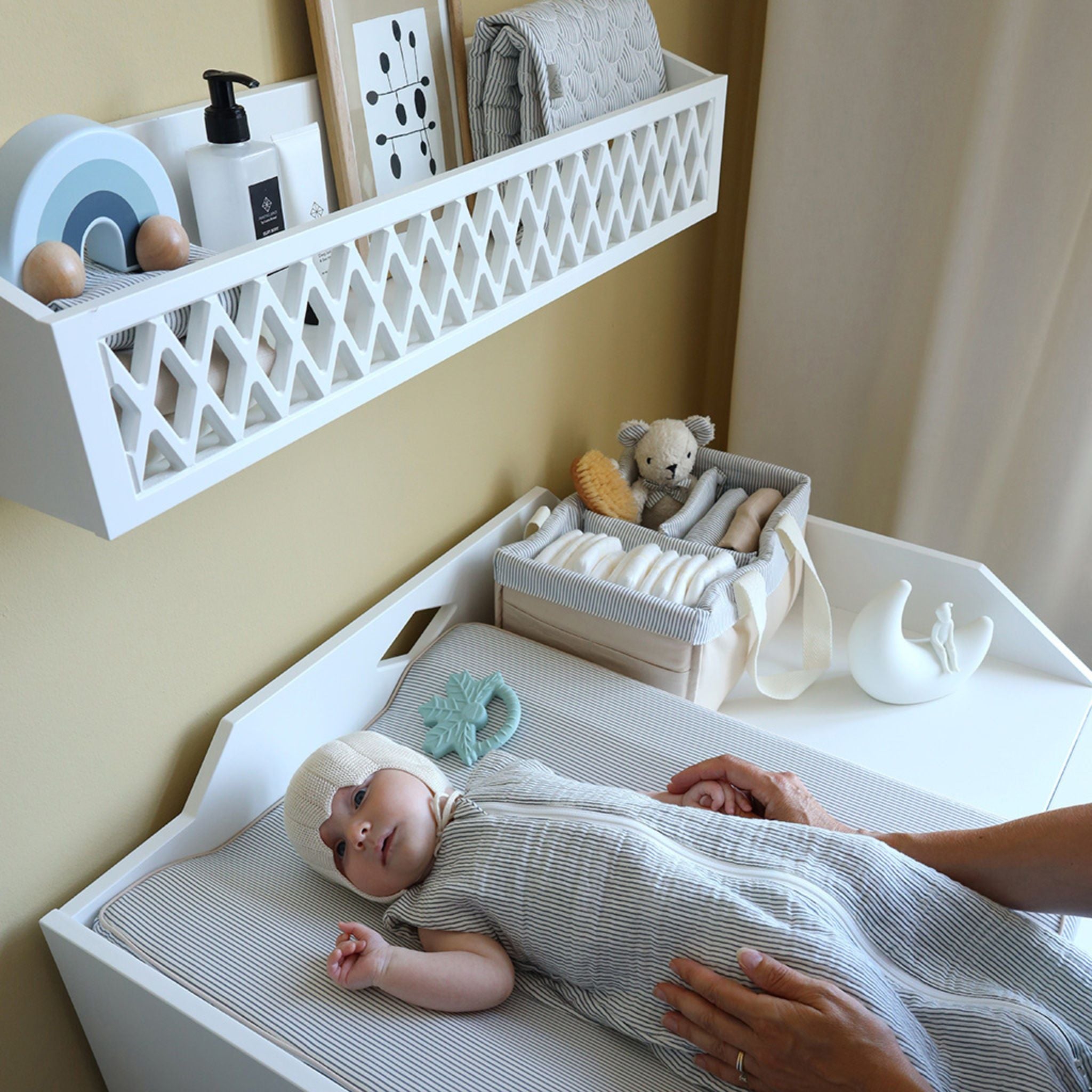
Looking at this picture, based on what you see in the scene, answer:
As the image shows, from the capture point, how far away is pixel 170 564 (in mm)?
991

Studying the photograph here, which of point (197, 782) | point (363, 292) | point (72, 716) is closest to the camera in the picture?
point (363, 292)

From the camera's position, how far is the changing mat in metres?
0.87

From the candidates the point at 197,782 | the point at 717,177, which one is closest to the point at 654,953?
the point at 197,782

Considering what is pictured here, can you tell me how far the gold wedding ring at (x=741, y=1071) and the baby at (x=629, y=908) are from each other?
0.02 metres

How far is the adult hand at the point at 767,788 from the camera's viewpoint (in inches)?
41.6

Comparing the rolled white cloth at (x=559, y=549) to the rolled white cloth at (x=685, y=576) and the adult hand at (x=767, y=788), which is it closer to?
the rolled white cloth at (x=685, y=576)

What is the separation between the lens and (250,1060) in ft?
2.72

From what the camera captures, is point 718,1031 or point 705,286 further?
point 705,286

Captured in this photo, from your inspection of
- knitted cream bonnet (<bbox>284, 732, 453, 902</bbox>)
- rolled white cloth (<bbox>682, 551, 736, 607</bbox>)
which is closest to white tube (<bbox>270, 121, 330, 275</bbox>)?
knitted cream bonnet (<bbox>284, 732, 453, 902</bbox>)

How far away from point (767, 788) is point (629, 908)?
0.73ft

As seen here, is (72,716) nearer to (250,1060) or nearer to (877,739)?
(250,1060)

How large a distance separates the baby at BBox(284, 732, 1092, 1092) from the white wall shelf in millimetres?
449

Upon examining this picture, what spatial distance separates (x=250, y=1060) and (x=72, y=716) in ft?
1.14

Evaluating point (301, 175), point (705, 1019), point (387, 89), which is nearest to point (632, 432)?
point (387, 89)
